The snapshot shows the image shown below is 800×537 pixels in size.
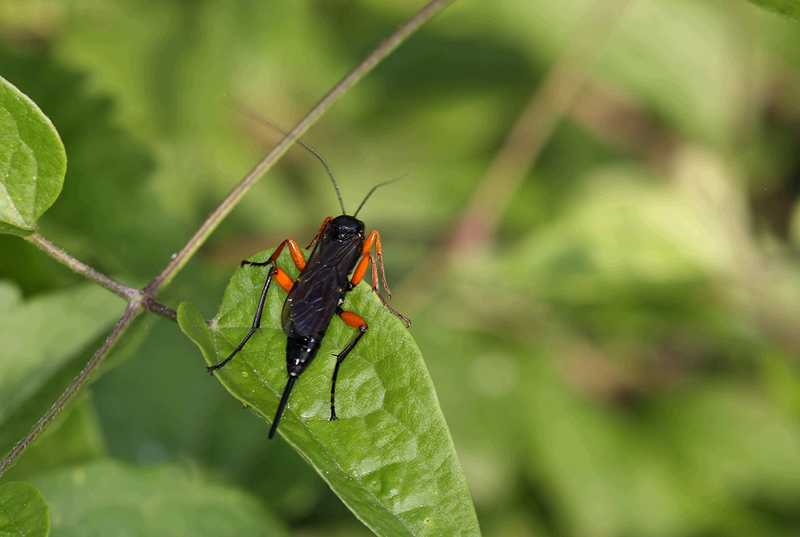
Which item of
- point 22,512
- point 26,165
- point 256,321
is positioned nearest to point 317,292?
point 256,321

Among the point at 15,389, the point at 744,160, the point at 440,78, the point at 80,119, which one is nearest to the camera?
the point at 15,389

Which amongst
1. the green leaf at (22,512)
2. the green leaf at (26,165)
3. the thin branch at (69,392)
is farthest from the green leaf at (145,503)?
the green leaf at (26,165)

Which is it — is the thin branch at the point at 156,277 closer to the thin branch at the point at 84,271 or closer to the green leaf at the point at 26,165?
the thin branch at the point at 84,271

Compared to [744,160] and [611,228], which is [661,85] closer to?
[744,160]

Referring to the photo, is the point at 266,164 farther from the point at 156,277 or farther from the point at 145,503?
the point at 145,503

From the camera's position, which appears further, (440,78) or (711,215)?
(440,78)

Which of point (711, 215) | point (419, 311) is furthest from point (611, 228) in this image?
point (419, 311)

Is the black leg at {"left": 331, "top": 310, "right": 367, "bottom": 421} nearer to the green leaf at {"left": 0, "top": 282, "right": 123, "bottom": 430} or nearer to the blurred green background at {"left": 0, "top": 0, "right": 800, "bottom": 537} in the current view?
the green leaf at {"left": 0, "top": 282, "right": 123, "bottom": 430}
